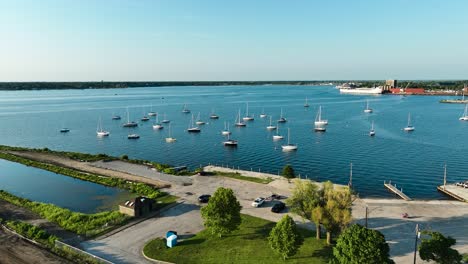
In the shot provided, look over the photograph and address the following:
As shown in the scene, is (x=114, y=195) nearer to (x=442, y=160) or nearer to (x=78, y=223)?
(x=78, y=223)

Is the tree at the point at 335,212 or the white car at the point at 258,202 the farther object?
the white car at the point at 258,202

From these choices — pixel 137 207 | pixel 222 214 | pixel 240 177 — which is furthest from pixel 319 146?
pixel 222 214

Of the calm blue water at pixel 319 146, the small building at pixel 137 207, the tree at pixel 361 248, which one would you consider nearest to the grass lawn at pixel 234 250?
the tree at pixel 361 248

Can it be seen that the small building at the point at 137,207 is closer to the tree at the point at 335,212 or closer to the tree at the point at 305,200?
the tree at the point at 305,200

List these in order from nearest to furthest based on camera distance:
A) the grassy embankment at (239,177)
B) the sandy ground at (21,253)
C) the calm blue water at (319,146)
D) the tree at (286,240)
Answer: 1. the tree at (286,240)
2. the sandy ground at (21,253)
3. the grassy embankment at (239,177)
4. the calm blue water at (319,146)

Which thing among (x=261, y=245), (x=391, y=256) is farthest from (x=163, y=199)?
(x=391, y=256)

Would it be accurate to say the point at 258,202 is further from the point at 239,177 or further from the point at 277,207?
the point at 239,177

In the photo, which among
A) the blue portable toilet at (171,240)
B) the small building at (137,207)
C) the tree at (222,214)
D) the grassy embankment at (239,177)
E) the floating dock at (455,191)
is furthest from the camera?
the grassy embankment at (239,177)

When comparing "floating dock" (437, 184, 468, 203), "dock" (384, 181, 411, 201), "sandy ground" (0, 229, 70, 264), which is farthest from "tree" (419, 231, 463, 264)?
"sandy ground" (0, 229, 70, 264)
